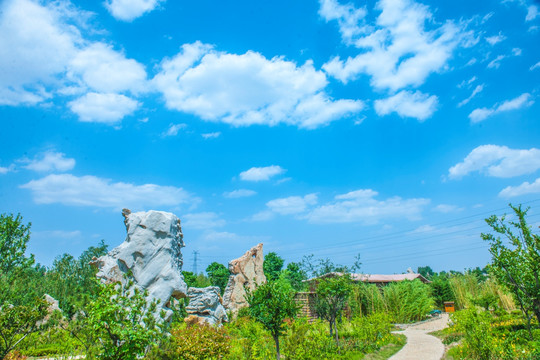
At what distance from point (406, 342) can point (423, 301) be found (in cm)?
990

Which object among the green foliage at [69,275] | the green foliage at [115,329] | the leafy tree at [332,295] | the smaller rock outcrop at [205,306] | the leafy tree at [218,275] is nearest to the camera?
the green foliage at [115,329]

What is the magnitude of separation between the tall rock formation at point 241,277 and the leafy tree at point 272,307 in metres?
14.2

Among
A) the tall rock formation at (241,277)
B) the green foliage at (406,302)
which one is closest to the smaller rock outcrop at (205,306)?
the tall rock formation at (241,277)

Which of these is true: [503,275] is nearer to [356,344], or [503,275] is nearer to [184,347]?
[356,344]

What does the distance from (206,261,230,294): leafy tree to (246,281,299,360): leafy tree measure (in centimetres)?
2791

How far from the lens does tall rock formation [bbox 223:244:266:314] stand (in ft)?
74.2

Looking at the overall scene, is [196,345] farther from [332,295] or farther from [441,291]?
[441,291]

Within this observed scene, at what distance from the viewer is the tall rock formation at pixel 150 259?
1145 cm

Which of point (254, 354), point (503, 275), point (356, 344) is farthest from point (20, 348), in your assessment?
point (503, 275)

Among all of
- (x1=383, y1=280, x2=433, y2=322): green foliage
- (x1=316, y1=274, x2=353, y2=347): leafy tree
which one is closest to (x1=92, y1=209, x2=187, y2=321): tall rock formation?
(x1=316, y1=274, x2=353, y2=347): leafy tree

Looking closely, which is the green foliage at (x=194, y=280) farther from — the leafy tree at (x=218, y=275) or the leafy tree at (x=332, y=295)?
A: the leafy tree at (x=332, y=295)

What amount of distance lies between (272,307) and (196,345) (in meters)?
2.16

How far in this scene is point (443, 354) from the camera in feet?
34.1

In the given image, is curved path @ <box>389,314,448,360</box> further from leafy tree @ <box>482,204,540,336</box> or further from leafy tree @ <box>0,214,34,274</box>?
leafy tree @ <box>0,214,34,274</box>
